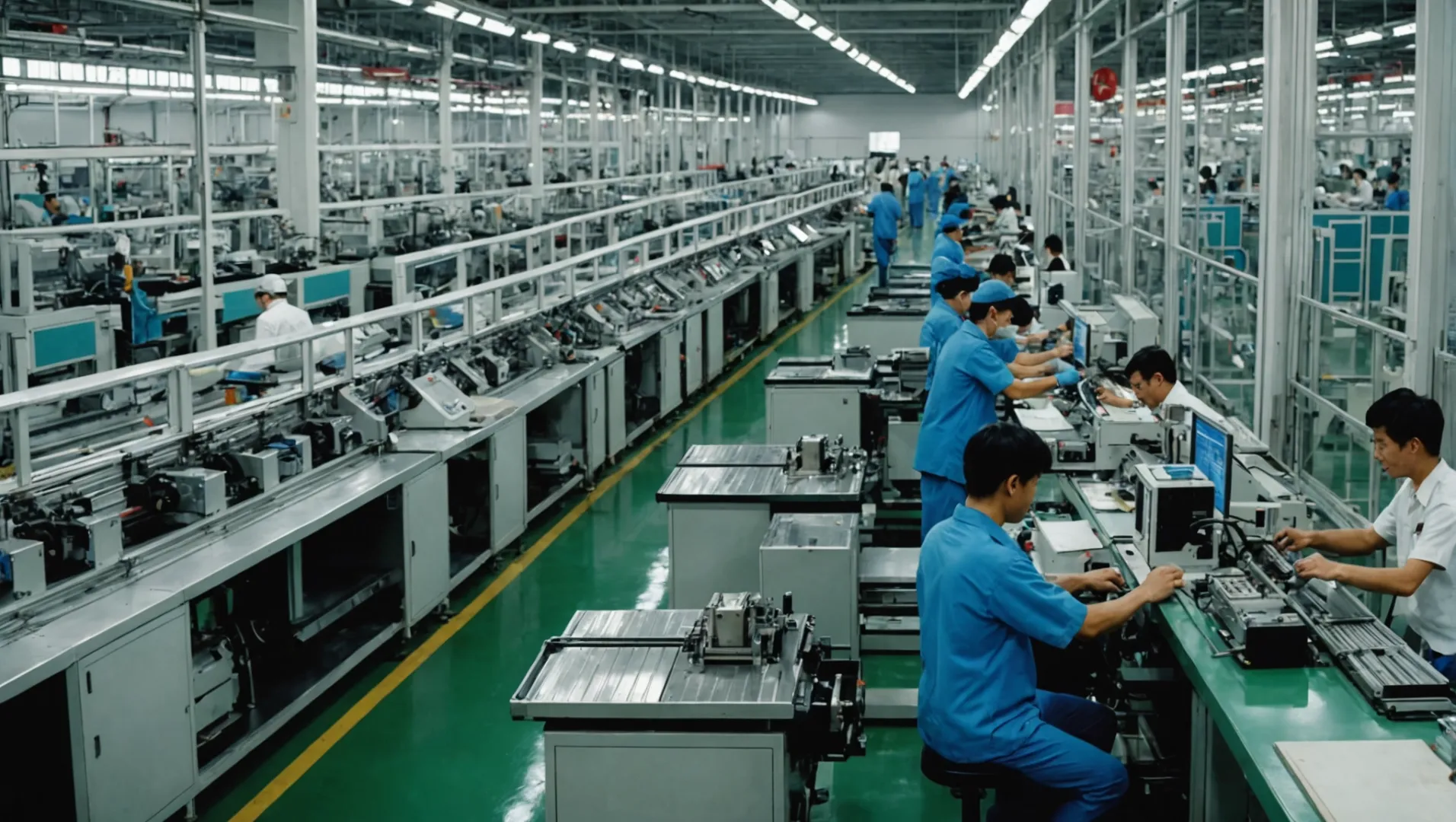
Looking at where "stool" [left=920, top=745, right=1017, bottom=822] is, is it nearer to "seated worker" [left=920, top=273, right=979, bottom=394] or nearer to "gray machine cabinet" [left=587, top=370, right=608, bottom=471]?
"seated worker" [left=920, top=273, right=979, bottom=394]

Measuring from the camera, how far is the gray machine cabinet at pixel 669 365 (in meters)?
9.62

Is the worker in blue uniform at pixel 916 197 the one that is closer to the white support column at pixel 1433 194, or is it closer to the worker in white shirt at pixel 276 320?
the worker in white shirt at pixel 276 320

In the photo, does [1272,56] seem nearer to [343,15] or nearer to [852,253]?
[343,15]

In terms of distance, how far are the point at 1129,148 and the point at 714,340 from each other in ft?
11.8

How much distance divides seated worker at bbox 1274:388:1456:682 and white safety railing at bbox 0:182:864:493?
3.52 metres

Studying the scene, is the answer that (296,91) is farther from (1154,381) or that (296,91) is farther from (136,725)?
(136,725)

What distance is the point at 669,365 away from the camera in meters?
9.78

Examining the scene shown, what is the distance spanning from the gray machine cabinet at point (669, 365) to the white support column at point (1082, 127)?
4241mm

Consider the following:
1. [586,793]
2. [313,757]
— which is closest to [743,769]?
[586,793]

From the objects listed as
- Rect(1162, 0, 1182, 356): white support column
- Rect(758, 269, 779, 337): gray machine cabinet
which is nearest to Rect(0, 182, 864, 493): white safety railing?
Rect(758, 269, 779, 337): gray machine cabinet

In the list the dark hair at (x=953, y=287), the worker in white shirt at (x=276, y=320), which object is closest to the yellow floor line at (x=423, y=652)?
the worker in white shirt at (x=276, y=320)

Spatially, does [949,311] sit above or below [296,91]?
below

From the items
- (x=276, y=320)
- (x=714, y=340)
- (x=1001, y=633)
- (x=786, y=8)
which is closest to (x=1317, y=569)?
(x=1001, y=633)

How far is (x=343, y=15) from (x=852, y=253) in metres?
7.81
